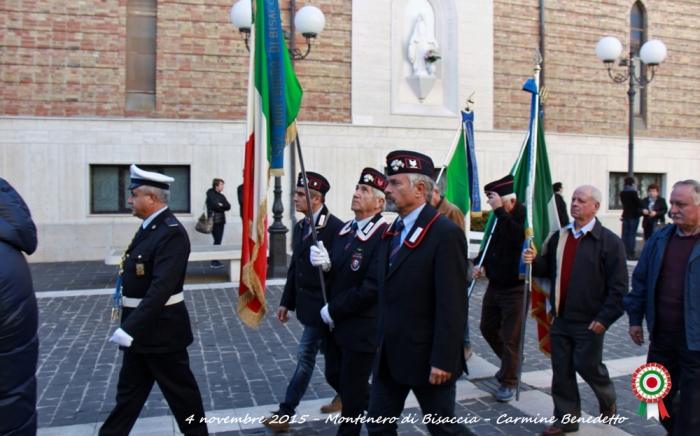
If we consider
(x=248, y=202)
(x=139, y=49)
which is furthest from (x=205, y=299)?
(x=139, y=49)

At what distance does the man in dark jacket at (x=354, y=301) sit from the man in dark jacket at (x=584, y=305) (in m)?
1.52

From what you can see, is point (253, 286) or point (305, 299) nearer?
point (253, 286)

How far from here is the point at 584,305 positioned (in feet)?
15.0

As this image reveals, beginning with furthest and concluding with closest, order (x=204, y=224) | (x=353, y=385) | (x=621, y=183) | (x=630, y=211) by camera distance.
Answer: (x=621, y=183)
(x=630, y=211)
(x=204, y=224)
(x=353, y=385)

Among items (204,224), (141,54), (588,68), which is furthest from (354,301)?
(588,68)

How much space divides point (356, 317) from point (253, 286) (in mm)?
846

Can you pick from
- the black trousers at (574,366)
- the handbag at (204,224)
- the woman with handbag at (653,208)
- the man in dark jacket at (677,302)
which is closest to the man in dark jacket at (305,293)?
the black trousers at (574,366)

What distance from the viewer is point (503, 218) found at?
17.9 ft

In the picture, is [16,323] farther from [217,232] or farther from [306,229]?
[217,232]

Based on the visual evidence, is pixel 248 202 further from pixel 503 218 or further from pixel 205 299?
pixel 205 299

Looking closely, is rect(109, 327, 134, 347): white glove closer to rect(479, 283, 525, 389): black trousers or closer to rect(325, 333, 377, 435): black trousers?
rect(325, 333, 377, 435): black trousers

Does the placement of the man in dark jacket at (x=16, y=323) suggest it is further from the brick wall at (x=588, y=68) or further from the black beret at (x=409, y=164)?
the brick wall at (x=588, y=68)

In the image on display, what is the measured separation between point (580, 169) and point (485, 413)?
1484 cm

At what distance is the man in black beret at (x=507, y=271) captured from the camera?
544cm
